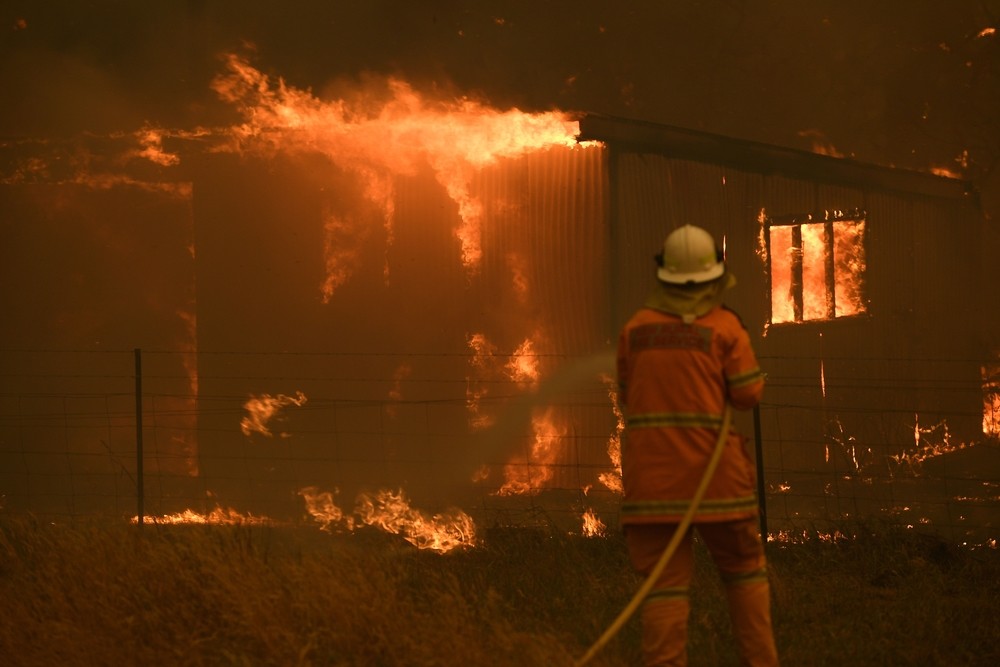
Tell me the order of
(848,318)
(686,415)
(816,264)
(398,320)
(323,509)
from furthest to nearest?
(848,318), (816,264), (398,320), (323,509), (686,415)

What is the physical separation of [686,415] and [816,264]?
9347 millimetres

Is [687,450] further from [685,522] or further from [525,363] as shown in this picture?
[525,363]

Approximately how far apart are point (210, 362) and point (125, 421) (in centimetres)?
124

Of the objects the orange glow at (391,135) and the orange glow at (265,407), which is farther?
the orange glow at (265,407)

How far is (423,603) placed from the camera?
220 inches

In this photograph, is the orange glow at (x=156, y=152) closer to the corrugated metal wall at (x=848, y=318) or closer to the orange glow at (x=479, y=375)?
the orange glow at (x=479, y=375)

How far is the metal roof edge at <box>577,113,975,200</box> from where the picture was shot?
9.87 m

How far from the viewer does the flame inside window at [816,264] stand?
12.7 meters

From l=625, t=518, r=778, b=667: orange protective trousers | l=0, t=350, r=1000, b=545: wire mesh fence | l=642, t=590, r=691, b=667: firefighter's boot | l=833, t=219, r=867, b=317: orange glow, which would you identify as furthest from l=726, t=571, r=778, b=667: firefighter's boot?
l=833, t=219, r=867, b=317: orange glow

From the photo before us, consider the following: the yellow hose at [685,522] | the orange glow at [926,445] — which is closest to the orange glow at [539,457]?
the orange glow at [926,445]

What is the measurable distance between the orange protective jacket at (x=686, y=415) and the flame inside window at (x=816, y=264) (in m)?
7.92

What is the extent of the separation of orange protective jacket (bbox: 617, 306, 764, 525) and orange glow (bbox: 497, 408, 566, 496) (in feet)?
19.0

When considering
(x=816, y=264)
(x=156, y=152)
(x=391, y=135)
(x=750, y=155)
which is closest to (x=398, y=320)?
(x=391, y=135)

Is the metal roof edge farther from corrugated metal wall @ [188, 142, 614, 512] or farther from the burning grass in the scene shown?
the burning grass
